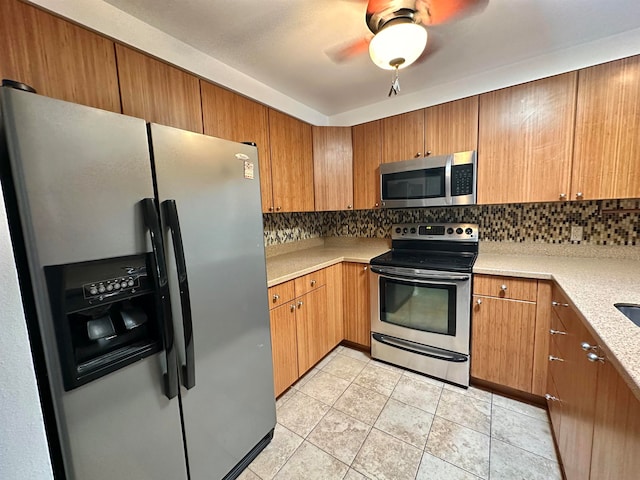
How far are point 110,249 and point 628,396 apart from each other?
5.17 ft

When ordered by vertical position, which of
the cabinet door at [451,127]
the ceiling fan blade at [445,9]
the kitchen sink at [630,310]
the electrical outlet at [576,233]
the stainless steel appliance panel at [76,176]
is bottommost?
the kitchen sink at [630,310]

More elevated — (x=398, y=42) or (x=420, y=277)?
(x=398, y=42)

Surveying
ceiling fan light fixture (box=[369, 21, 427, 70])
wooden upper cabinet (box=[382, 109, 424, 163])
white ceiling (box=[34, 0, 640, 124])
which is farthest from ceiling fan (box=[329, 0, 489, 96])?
wooden upper cabinet (box=[382, 109, 424, 163])

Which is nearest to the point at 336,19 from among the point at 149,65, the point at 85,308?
the point at 149,65

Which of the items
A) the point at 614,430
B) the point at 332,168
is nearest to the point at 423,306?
the point at 614,430

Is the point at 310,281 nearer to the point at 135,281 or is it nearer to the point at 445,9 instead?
the point at 135,281

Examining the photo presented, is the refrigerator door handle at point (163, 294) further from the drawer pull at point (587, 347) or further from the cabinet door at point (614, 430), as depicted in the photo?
the drawer pull at point (587, 347)

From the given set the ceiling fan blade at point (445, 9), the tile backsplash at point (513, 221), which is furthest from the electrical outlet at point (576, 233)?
the ceiling fan blade at point (445, 9)

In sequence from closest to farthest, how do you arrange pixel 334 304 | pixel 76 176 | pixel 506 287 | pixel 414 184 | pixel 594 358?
pixel 76 176 < pixel 594 358 < pixel 506 287 < pixel 414 184 < pixel 334 304

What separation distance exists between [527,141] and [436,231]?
2.96 feet

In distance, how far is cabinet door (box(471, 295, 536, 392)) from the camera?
170 cm

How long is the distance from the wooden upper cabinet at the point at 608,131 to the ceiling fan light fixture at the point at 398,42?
1245mm

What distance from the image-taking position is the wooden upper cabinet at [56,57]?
3.16 feet

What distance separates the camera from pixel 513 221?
2.18m
